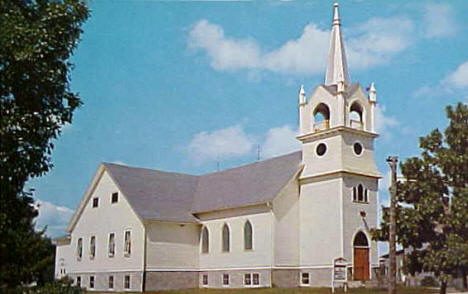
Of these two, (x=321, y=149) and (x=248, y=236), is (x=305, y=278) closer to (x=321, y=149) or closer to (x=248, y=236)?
(x=248, y=236)

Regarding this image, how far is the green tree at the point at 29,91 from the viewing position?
1234 centimetres

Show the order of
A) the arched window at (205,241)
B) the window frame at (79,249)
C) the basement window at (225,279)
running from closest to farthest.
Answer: the basement window at (225,279) < the arched window at (205,241) < the window frame at (79,249)

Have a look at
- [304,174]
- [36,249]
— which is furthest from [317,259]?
[36,249]

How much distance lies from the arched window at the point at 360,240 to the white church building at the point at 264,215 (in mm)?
46

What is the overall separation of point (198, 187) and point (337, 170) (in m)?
11.1

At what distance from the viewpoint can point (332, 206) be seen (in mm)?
29969

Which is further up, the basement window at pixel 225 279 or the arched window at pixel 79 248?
the arched window at pixel 79 248

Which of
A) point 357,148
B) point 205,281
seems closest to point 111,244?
point 205,281

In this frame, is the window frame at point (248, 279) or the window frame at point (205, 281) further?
the window frame at point (205, 281)

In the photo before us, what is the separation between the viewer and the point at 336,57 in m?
31.7

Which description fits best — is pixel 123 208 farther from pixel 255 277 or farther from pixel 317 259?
pixel 317 259

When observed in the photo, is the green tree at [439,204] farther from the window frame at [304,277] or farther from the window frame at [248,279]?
the window frame at [248,279]

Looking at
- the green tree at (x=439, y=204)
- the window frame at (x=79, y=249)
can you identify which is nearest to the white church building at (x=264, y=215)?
the window frame at (x=79, y=249)

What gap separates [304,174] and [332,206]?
2.38 meters
